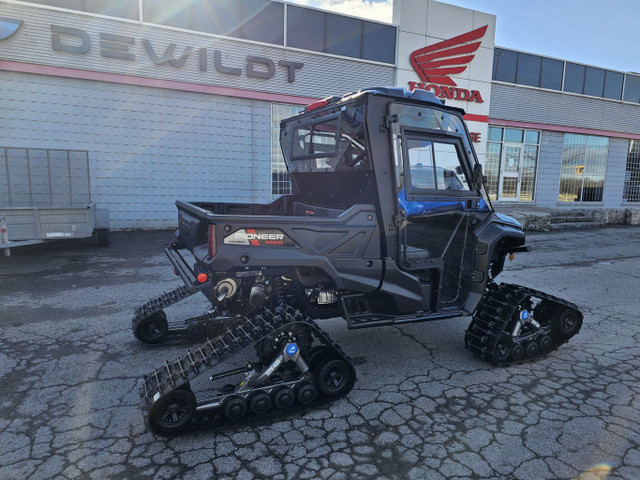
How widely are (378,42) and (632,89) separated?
15.7m

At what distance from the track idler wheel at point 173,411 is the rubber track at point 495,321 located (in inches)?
113

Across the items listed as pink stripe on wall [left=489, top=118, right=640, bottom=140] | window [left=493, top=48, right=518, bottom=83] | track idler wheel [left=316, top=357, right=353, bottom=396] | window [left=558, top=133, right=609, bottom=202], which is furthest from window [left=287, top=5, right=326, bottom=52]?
window [left=558, top=133, right=609, bottom=202]

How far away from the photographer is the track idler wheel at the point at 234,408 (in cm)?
309

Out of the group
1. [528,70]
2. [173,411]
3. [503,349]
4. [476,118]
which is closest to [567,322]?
[503,349]

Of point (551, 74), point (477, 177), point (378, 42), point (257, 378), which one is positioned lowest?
point (257, 378)

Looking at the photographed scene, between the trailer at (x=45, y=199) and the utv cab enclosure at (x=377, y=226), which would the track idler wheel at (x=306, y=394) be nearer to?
the utv cab enclosure at (x=377, y=226)

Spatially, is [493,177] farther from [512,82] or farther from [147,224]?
[147,224]

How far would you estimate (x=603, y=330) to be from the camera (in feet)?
17.5

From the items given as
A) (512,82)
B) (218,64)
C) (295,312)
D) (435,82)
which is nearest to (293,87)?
(218,64)

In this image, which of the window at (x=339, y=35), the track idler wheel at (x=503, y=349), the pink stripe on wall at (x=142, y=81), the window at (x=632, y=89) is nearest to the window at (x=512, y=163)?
the window at (x=632, y=89)

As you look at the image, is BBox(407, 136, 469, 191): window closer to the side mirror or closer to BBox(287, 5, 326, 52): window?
the side mirror

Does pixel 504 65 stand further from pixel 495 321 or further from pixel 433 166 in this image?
pixel 495 321

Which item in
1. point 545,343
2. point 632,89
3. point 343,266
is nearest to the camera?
point 343,266

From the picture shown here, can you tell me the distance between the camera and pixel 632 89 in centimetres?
2159
